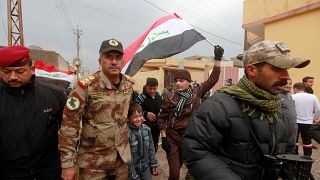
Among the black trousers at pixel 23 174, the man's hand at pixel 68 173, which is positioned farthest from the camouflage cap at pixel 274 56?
the black trousers at pixel 23 174

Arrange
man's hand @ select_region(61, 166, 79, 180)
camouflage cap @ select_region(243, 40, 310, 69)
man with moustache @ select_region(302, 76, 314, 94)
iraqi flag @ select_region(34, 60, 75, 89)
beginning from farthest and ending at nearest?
man with moustache @ select_region(302, 76, 314, 94), iraqi flag @ select_region(34, 60, 75, 89), man's hand @ select_region(61, 166, 79, 180), camouflage cap @ select_region(243, 40, 310, 69)

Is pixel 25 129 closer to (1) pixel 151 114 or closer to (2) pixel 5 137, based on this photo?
(2) pixel 5 137

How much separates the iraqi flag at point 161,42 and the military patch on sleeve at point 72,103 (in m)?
1.68

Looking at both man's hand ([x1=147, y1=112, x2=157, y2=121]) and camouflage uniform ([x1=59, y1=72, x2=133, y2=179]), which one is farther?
man's hand ([x1=147, y1=112, x2=157, y2=121])

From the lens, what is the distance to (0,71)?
2447 millimetres

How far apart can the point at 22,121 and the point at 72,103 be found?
418 mm

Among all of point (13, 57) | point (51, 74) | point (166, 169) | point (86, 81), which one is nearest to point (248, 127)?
point (86, 81)

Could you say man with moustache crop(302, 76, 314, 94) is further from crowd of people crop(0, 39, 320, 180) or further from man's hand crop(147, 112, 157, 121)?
man's hand crop(147, 112, 157, 121)

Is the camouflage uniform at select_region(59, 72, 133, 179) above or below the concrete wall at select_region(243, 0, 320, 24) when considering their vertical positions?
below

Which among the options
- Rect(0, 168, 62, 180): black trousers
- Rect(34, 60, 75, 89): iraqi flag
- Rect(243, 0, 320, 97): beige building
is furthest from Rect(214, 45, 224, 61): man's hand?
Rect(243, 0, 320, 97): beige building

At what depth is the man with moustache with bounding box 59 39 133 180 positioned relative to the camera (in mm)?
2578

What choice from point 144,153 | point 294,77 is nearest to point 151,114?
point 144,153

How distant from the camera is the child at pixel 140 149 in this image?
3547mm

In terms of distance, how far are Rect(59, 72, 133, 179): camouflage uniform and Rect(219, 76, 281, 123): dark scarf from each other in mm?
1356
